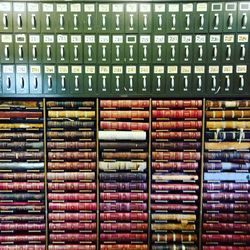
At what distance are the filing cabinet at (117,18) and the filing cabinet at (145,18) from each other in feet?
0.59

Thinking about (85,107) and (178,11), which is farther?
(85,107)

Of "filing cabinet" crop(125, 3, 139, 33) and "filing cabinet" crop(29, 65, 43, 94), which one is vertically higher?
"filing cabinet" crop(125, 3, 139, 33)

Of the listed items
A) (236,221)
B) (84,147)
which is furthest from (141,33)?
(236,221)

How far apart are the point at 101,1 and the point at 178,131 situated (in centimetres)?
156

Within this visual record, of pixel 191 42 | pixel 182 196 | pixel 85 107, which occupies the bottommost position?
pixel 182 196

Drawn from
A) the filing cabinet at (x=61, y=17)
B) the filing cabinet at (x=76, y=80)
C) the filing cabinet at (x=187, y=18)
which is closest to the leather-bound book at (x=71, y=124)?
the filing cabinet at (x=76, y=80)

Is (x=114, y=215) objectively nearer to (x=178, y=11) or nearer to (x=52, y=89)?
(x=52, y=89)

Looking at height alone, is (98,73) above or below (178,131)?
above

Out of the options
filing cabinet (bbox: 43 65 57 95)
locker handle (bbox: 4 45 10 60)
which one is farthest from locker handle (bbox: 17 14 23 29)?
filing cabinet (bbox: 43 65 57 95)

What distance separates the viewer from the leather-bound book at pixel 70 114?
12.4 ft

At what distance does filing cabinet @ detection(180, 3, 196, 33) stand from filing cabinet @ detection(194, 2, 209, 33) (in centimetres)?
4

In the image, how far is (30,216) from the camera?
151 inches

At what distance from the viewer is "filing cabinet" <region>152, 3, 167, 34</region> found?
3541 millimetres

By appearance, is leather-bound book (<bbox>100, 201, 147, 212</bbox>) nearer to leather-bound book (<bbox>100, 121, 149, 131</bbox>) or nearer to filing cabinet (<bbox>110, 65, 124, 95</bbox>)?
leather-bound book (<bbox>100, 121, 149, 131</bbox>)
